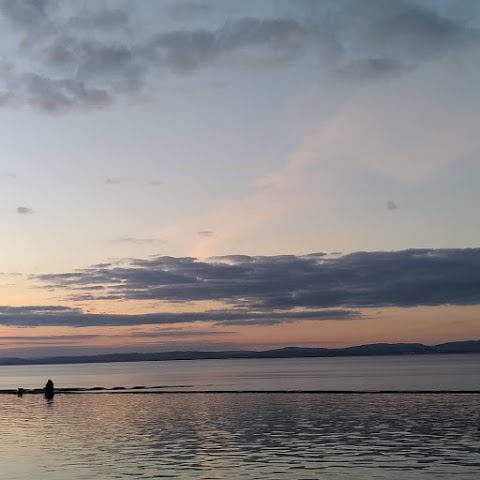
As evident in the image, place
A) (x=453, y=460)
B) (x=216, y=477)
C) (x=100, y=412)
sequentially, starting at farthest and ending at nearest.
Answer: (x=100, y=412) → (x=453, y=460) → (x=216, y=477)

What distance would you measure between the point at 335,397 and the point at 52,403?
37.3 metres

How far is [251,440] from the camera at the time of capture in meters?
49.2

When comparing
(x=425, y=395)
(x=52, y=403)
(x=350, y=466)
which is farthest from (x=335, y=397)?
(x=350, y=466)

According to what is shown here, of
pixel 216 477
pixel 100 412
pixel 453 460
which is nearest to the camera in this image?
pixel 216 477

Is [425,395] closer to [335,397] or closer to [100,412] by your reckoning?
[335,397]

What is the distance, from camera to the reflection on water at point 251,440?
38.1 m

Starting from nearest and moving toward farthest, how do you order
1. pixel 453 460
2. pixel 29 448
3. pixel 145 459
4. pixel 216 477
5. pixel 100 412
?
1. pixel 216 477
2. pixel 453 460
3. pixel 145 459
4. pixel 29 448
5. pixel 100 412

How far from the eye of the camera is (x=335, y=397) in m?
87.7

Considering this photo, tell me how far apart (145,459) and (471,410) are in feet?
124

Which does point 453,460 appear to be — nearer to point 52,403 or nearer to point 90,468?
point 90,468

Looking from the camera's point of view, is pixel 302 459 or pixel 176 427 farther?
pixel 176 427

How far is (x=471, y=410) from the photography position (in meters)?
67.1

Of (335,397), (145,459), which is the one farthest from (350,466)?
(335,397)

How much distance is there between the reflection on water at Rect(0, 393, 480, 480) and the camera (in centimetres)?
3812
